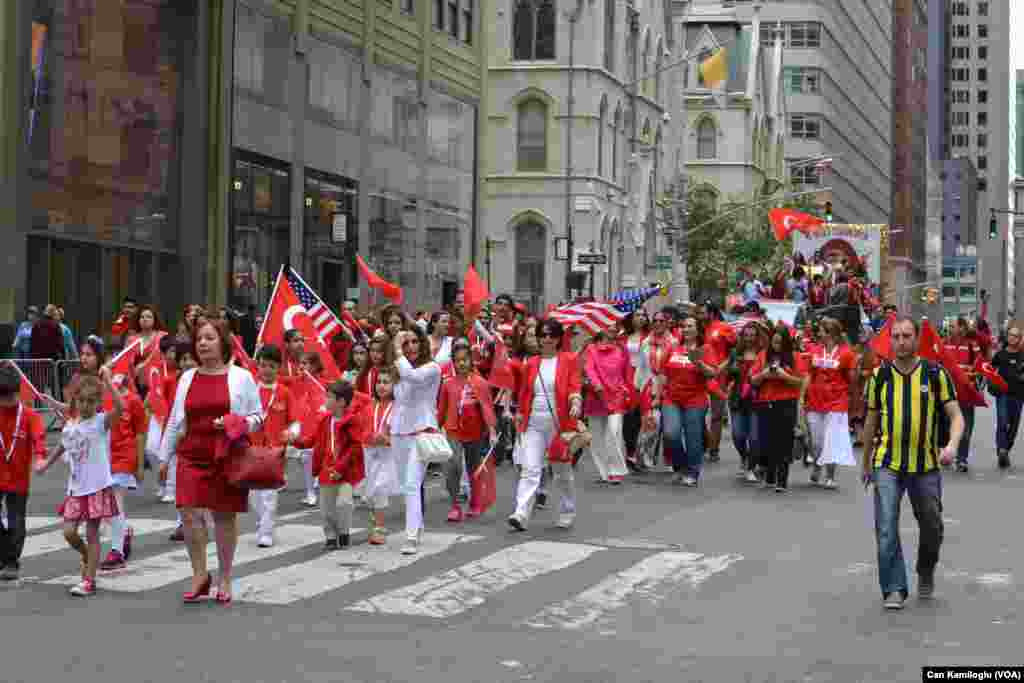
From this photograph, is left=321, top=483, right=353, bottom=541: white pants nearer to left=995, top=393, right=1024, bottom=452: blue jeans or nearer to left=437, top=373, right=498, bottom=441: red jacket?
left=437, top=373, right=498, bottom=441: red jacket

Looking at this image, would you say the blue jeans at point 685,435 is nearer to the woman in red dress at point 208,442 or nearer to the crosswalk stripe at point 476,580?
the crosswalk stripe at point 476,580

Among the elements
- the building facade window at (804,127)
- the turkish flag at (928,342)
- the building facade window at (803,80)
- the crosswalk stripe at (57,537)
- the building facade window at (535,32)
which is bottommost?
the crosswalk stripe at (57,537)

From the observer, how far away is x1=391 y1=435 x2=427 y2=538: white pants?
43.9ft

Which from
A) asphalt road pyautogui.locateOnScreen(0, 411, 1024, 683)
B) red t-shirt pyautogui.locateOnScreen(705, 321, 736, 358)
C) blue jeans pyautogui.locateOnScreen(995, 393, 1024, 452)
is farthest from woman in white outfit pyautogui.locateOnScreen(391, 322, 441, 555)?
blue jeans pyautogui.locateOnScreen(995, 393, 1024, 452)

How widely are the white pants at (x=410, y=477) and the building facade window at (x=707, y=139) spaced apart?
295 feet

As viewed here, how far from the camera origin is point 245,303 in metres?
35.8

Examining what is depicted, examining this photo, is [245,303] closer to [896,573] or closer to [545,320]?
[545,320]

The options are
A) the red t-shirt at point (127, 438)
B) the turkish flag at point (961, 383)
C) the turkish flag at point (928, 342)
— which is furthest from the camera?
the turkish flag at point (961, 383)

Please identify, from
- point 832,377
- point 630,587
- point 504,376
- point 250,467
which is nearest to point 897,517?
point 630,587

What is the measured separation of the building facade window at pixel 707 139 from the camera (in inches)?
4035

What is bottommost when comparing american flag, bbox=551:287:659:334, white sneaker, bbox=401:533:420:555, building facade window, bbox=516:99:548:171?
white sneaker, bbox=401:533:420:555

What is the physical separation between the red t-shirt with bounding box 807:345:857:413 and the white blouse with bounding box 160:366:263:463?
955cm

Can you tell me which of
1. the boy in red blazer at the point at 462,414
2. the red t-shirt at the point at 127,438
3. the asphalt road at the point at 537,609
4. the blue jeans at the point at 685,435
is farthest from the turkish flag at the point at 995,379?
the red t-shirt at the point at 127,438

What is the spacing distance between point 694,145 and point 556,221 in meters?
39.0
